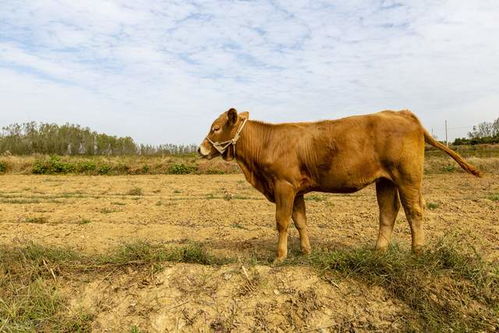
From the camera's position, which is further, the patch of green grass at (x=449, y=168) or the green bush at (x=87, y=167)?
the green bush at (x=87, y=167)

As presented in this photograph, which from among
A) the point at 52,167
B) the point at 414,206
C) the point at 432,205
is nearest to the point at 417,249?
the point at 414,206

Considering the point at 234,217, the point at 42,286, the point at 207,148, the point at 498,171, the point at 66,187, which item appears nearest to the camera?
the point at 42,286

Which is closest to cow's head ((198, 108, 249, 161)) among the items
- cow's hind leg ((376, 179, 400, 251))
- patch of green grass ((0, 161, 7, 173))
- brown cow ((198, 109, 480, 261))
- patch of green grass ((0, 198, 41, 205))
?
brown cow ((198, 109, 480, 261))

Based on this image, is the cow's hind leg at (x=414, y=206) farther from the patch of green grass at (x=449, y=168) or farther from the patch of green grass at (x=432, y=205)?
the patch of green grass at (x=449, y=168)

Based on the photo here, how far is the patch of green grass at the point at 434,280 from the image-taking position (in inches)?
194

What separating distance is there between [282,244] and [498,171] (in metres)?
24.8

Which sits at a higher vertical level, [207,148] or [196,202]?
[207,148]

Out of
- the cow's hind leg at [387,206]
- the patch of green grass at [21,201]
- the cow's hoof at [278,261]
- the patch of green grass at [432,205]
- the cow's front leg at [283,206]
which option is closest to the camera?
the cow's hoof at [278,261]

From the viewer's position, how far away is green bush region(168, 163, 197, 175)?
31933 millimetres

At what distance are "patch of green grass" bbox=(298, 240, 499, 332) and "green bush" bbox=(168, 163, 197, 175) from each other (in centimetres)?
2647

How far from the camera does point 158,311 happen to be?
522cm

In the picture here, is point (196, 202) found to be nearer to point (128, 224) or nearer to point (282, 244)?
point (128, 224)

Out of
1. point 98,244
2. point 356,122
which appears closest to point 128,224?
point 98,244

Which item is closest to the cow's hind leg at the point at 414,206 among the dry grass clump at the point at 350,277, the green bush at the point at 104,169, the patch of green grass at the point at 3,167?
the dry grass clump at the point at 350,277
